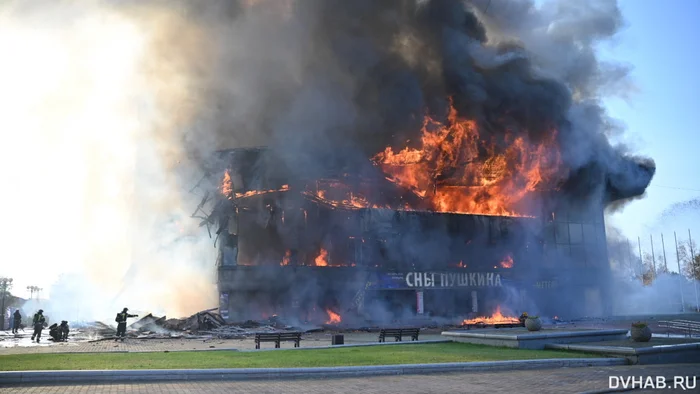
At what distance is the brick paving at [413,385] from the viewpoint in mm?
11656

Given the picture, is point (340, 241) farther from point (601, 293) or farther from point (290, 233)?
point (601, 293)

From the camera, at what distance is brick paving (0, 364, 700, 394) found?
1166 centimetres

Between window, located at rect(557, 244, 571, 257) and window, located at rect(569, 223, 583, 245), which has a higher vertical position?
window, located at rect(569, 223, 583, 245)

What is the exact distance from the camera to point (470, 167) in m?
47.8

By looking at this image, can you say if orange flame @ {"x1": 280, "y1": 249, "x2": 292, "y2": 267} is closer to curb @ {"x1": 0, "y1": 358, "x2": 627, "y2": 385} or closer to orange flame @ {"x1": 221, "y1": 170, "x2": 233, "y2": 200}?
orange flame @ {"x1": 221, "y1": 170, "x2": 233, "y2": 200}

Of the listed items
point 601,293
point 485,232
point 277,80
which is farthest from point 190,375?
point 601,293

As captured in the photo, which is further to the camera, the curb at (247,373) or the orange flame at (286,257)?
the orange flame at (286,257)

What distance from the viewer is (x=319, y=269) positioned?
41.0 metres

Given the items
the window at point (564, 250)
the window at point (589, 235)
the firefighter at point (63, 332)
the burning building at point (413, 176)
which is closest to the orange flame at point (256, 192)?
the burning building at point (413, 176)

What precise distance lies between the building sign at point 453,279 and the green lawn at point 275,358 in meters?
23.5

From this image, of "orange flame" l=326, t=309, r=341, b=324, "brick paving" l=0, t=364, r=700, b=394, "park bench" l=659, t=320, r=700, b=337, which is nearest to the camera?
"brick paving" l=0, t=364, r=700, b=394

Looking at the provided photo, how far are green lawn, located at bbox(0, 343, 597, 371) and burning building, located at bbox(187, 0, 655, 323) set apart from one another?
2071cm

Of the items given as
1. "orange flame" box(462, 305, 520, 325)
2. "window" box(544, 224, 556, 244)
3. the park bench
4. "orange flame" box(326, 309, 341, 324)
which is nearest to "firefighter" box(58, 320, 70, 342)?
"orange flame" box(326, 309, 341, 324)

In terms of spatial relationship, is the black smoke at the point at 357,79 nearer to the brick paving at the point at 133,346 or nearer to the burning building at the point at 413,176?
the burning building at the point at 413,176
